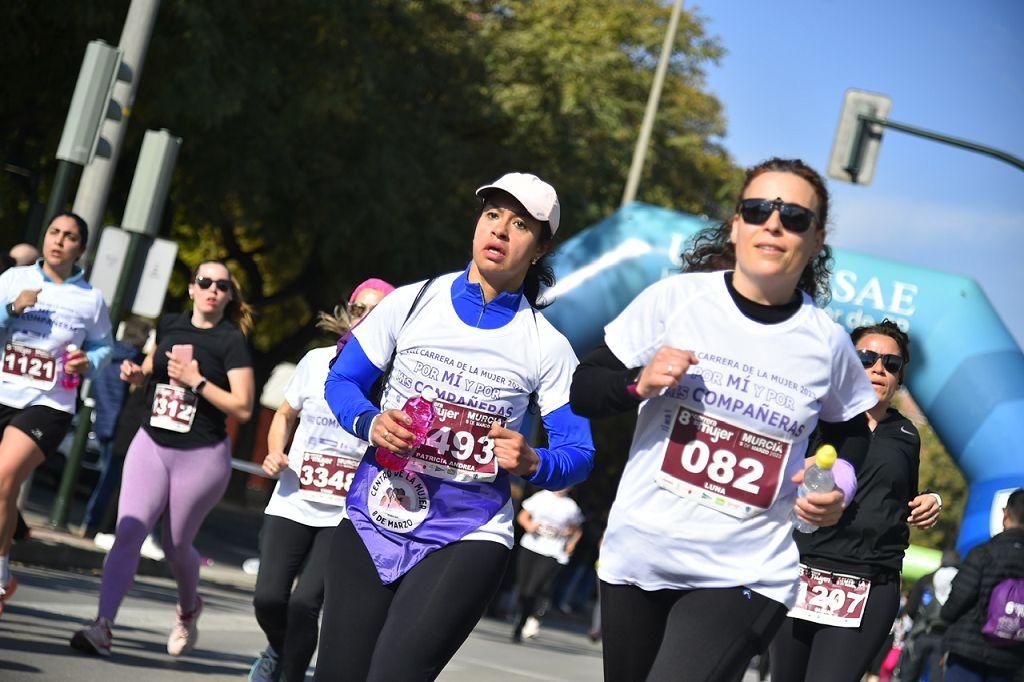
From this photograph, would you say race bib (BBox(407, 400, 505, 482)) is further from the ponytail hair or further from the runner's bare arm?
the ponytail hair

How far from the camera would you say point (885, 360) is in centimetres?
696

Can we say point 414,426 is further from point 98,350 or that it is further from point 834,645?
point 98,350

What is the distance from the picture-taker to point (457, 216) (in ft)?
85.6

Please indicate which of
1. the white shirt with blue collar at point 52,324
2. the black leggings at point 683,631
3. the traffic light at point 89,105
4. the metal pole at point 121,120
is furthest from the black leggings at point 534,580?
the black leggings at point 683,631

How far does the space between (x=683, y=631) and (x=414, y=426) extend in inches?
39.4

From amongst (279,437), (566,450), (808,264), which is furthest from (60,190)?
(808,264)

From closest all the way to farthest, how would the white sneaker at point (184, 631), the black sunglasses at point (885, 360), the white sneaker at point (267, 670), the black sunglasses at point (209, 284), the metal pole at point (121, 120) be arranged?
the black sunglasses at point (885, 360) < the white sneaker at point (267, 670) < the black sunglasses at point (209, 284) < the white sneaker at point (184, 631) < the metal pole at point (121, 120)

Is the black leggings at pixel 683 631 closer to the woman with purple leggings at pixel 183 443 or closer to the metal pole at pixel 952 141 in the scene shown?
the woman with purple leggings at pixel 183 443

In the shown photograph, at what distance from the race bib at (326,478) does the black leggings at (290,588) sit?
13 centimetres

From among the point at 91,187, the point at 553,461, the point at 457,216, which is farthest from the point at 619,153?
the point at 553,461

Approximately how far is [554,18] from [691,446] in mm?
27013

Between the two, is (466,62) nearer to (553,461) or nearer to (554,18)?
(554,18)

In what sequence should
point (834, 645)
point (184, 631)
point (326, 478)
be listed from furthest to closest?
1. point (184, 631)
2. point (326, 478)
3. point (834, 645)

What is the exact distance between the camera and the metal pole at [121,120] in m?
13.7
